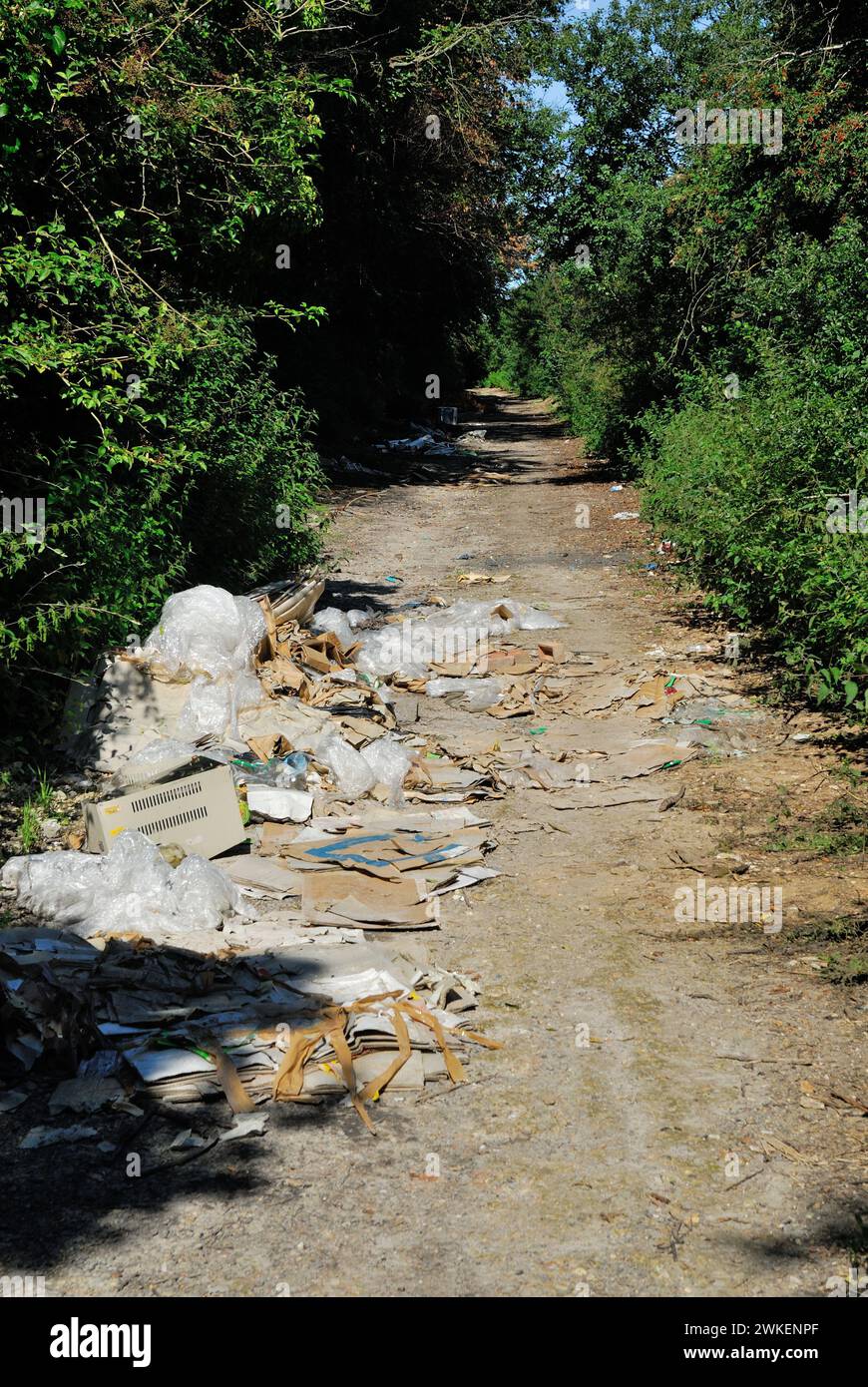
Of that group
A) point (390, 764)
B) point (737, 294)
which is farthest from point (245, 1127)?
point (737, 294)

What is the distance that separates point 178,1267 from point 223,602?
5.20m

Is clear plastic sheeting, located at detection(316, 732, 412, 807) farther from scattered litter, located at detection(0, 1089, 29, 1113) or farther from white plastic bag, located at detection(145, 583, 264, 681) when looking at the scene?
scattered litter, located at detection(0, 1089, 29, 1113)

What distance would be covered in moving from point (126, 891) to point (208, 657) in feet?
8.23

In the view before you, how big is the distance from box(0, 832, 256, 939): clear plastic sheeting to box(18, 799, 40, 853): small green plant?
0.39 metres

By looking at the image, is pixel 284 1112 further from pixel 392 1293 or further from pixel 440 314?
pixel 440 314

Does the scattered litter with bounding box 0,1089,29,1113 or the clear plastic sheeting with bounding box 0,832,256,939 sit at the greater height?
the clear plastic sheeting with bounding box 0,832,256,939

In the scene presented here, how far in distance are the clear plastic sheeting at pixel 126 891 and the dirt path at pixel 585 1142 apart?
1001 mm

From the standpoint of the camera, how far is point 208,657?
7332 millimetres

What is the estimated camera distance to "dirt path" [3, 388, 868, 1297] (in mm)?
2941

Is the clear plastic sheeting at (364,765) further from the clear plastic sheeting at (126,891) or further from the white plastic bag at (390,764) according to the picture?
the clear plastic sheeting at (126,891)

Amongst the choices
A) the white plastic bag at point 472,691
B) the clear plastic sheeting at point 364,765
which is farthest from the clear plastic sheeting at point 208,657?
the white plastic bag at point 472,691

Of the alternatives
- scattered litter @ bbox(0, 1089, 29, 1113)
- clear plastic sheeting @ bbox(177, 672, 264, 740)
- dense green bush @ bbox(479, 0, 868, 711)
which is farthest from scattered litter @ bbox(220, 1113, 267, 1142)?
dense green bush @ bbox(479, 0, 868, 711)

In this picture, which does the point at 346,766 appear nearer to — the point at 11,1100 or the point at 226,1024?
the point at 226,1024
